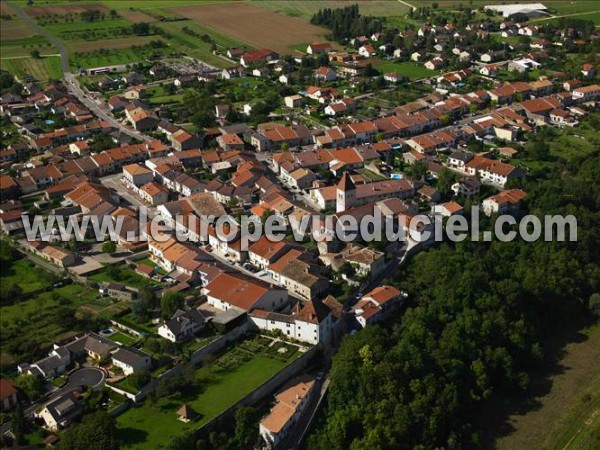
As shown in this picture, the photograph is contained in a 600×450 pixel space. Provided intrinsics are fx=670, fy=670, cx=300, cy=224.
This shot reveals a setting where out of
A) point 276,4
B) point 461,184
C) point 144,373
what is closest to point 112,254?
point 144,373

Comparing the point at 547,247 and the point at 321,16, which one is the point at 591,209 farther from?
the point at 321,16

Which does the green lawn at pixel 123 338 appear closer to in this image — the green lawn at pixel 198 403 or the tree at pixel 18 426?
the green lawn at pixel 198 403

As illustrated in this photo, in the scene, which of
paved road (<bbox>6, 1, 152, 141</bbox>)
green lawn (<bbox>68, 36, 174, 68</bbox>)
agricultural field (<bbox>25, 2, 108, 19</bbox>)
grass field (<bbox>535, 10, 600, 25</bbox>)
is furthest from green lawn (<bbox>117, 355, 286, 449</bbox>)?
agricultural field (<bbox>25, 2, 108, 19</bbox>)

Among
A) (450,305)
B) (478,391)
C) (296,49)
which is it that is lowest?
(478,391)

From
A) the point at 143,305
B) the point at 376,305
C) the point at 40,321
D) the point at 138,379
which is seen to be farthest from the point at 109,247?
the point at 376,305

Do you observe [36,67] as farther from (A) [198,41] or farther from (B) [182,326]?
(B) [182,326]

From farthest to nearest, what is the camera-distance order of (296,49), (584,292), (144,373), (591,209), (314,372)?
(296,49)
(591,209)
(584,292)
(314,372)
(144,373)

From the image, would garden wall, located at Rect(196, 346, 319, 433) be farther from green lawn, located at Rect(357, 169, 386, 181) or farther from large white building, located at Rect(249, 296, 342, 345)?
green lawn, located at Rect(357, 169, 386, 181)
